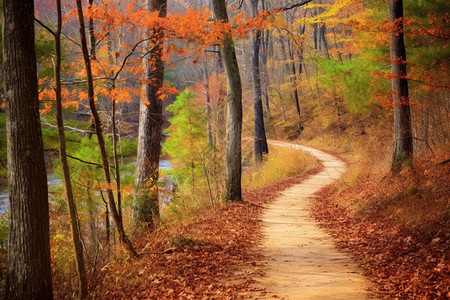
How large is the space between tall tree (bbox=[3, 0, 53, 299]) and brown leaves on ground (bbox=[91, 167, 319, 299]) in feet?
3.71

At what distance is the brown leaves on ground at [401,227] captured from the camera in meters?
4.78

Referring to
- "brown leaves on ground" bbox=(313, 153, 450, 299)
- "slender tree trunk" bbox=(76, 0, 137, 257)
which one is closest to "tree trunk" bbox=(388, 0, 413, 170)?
"brown leaves on ground" bbox=(313, 153, 450, 299)

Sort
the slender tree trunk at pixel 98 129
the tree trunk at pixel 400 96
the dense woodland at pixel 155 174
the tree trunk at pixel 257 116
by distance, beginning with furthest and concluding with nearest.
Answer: the tree trunk at pixel 257 116 < the tree trunk at pixel 400 96 < the slender tree trunk at pixel 98 129 < the dense woodland at pixel 155 174

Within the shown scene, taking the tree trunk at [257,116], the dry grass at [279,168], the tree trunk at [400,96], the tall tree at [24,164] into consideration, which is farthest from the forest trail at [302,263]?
the tree trunk at [257,116]

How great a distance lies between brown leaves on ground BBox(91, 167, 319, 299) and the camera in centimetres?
498

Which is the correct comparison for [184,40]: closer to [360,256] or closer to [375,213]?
[360,256]

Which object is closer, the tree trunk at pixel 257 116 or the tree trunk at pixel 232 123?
the tree trunk at pixel 232 123

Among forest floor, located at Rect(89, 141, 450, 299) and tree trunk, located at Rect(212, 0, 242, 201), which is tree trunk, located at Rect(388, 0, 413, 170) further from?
tree trunk, located at Rect(212, 0, 242, 201)

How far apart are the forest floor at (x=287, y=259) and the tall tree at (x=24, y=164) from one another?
3.84 feet

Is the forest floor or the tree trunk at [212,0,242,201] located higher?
the tree trunk at [212,0,242,201]

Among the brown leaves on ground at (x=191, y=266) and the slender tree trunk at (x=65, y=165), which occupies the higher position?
the slender tree trunk at (x=65, y=165)

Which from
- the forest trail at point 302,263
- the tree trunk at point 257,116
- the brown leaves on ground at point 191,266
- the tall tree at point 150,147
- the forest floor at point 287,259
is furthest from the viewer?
the tree trunk at point 257,116

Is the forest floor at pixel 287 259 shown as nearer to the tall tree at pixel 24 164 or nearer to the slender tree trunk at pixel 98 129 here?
the slender tree trunk at pixel 98 129

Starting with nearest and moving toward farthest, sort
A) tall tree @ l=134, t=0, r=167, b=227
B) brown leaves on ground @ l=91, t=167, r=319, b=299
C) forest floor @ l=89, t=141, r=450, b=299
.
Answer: forest floor @ l=89, t=141, r=450, b=299
brown leaves on ground @ l=91, t=167, r=319, b=299
tall tree @ l=134, t=0, r=167, b=227
